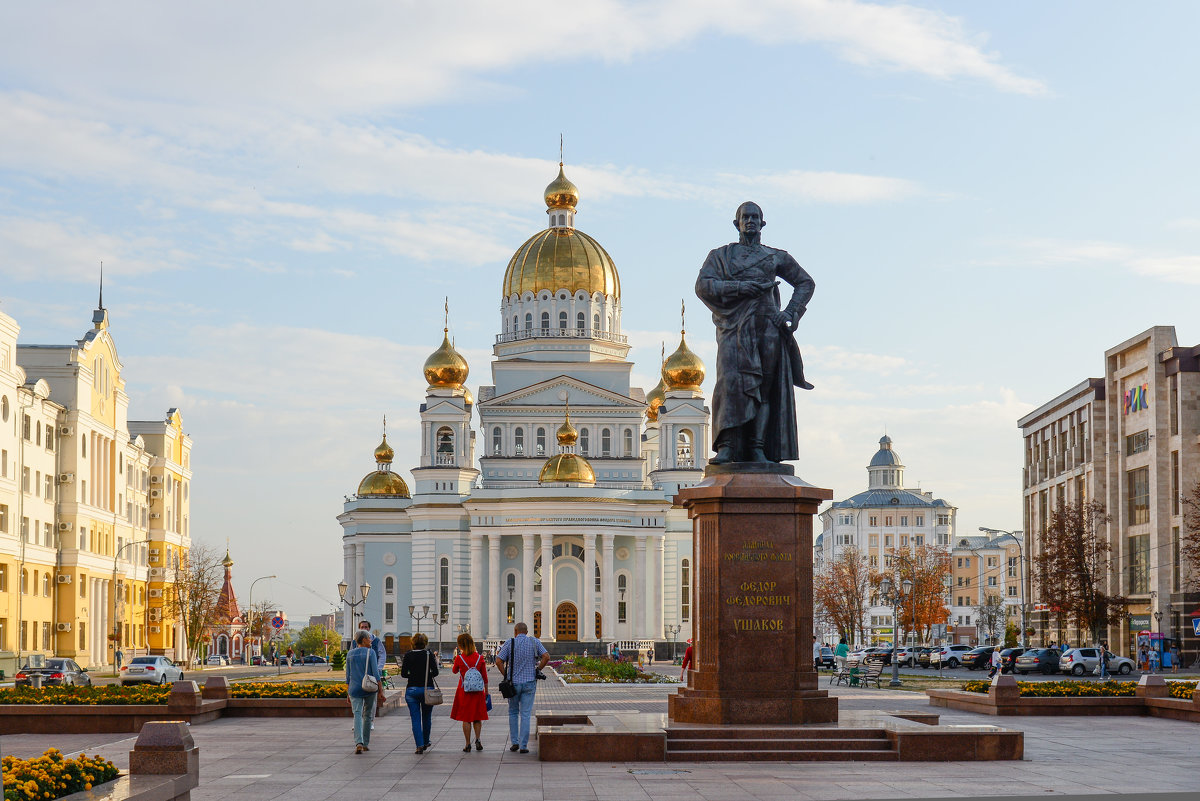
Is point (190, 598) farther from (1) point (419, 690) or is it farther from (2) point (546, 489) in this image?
(1) point (419, 690)

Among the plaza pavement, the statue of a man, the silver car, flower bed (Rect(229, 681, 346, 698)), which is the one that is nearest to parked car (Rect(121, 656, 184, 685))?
flower bed (Rect(229, 681, 346, 698))

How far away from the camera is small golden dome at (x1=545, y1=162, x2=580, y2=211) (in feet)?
331

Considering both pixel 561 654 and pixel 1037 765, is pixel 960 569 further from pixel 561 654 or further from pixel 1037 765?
pixel 1037 765

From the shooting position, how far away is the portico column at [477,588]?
3573 inches

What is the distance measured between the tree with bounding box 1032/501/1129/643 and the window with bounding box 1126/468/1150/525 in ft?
4.29

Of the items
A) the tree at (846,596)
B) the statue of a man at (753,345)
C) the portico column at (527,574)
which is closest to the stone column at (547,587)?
the portico column at (527,574)

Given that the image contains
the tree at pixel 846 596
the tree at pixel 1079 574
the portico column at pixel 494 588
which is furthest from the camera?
the tree at pixel 846 596

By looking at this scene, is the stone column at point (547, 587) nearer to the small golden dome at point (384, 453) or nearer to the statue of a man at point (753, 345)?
the small golden dome at point (384, 453)

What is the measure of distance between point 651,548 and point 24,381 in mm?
40065

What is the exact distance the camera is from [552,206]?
101 metres

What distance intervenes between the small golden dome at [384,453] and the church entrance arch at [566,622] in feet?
68.7

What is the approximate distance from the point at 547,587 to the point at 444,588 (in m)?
8.60

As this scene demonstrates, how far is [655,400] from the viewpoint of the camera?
355 feet

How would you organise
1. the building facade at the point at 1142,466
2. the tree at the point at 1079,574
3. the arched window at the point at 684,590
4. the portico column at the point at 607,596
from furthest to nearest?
the arched window at the point at 684,590 → the portico column at the point at 607,596 → the tree at the point at 1079,574 → the building facade at the point at 1142,466
